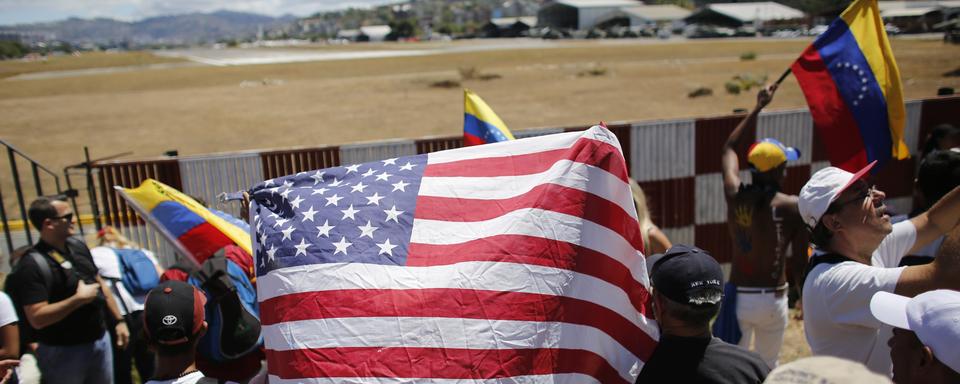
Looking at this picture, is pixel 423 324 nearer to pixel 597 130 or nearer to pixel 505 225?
pixel 505 225

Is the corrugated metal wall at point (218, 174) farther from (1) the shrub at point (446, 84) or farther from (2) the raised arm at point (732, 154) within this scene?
(1) the shrub at point (446, 84)

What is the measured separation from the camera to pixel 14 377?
3.24 meters

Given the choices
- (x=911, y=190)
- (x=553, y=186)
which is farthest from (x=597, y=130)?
(x=911, y=190)

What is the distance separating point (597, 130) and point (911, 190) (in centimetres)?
699

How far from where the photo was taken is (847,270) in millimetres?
2430

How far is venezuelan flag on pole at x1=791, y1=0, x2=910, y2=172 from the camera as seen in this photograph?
451 centimetres

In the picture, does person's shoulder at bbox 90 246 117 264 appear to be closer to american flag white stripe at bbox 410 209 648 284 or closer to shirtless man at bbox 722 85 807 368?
american flag white stripe at bbox 410 209 648 284

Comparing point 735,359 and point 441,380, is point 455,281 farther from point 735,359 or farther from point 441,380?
point 735,359

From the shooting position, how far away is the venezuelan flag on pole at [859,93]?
4.51 metres

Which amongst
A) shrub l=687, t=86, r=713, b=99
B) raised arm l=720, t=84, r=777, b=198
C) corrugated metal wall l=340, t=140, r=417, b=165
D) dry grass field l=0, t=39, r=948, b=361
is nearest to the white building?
dry grass field l=0, t=39, r=948, b=361

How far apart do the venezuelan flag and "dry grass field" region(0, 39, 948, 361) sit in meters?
4.91

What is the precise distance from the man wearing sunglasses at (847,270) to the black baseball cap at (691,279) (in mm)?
593

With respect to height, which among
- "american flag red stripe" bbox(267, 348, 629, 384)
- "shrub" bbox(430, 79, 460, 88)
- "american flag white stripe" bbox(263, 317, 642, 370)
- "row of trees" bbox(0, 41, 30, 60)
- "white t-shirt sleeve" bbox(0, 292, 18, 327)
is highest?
"row of trees" bbox(0, 41, 30, 60)

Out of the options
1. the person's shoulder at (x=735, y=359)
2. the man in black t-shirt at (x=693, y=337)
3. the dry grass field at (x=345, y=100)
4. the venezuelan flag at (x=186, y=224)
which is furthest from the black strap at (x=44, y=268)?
the dry grass field at (x=345, y=100)
